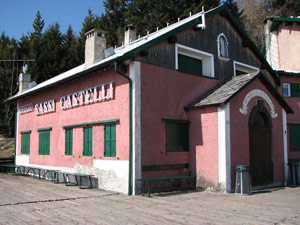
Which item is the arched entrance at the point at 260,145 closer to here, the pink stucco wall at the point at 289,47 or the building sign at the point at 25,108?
the pink stucco wall at the point at 289,47

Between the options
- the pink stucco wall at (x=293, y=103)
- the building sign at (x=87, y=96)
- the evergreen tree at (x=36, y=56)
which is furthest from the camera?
the evergreen tree at (x=36, y=56)

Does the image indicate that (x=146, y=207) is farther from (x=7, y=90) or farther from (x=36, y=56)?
(x=36, y=56)

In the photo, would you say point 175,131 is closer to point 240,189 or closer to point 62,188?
point 240,189

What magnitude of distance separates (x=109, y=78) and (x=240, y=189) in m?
6.24

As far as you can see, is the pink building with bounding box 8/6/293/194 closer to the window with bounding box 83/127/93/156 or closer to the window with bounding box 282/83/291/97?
the window with bounding box 83/127/93/156

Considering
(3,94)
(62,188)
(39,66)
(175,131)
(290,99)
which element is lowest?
(62,188)

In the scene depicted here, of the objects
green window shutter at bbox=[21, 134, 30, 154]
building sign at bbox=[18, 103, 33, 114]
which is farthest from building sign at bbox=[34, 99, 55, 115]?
green window shutter at bbox=[21, 134, 30, 154]

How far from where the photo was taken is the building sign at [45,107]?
15.9 m

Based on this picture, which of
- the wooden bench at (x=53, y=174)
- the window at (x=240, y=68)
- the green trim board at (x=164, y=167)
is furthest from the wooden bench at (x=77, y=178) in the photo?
the window at (x=240, y=68)

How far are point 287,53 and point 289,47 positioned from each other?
0.47m

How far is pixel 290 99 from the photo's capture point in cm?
1730

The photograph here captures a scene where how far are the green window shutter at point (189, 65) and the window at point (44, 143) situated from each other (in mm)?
8028

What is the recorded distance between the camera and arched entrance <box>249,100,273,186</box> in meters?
11.9

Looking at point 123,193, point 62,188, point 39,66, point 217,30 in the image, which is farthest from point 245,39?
point 39,66
